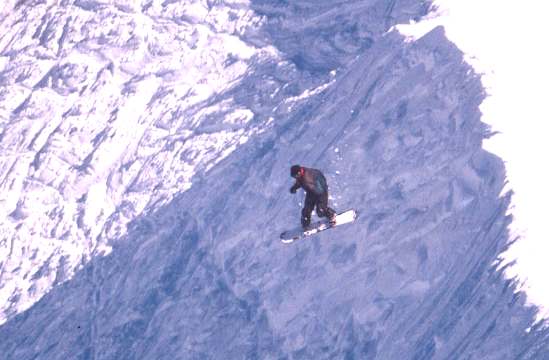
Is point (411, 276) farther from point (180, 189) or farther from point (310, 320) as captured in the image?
point (180, 189)

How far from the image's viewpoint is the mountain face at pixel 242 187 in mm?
133250

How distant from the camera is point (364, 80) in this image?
141750 mm

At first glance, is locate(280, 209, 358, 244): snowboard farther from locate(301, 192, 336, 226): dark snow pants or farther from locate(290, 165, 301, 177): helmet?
locate(290, 165, 301, 177): helmet

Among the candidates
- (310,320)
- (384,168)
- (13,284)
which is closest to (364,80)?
(384,168)

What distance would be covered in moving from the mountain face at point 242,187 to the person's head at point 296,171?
31.8 m

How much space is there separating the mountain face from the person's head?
3181 cm

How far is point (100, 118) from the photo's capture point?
152375mm

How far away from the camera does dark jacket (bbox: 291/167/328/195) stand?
96.4 meters

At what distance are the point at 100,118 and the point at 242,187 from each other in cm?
1273

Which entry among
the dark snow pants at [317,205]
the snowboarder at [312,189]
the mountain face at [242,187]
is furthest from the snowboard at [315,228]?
the mountain face at [242,187]

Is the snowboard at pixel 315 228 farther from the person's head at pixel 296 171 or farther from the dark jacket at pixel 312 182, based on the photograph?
the person's head at pixel 296 171

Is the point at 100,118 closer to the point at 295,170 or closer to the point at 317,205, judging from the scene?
the point at 317,205

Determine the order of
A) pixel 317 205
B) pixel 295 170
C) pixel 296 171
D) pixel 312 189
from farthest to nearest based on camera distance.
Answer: pixel 317 205, pixel 312 189, pixel 296 171, pixel 295 170

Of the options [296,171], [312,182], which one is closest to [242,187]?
[312,182]
